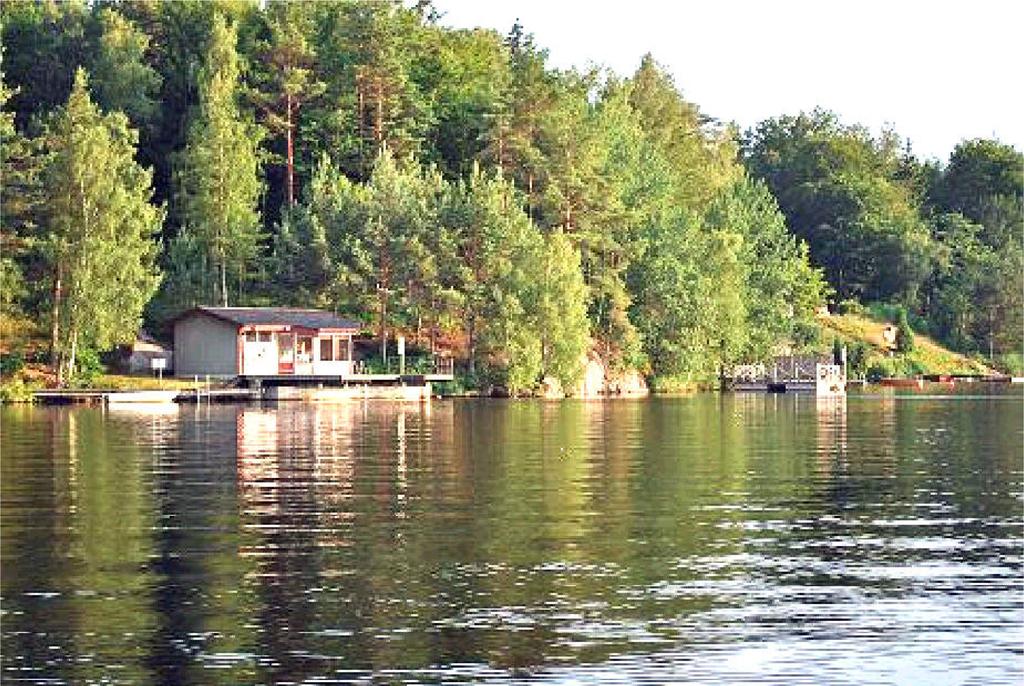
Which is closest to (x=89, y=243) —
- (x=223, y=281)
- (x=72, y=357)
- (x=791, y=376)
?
(x=72, y=357)

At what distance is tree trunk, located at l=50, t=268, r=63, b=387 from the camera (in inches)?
3907

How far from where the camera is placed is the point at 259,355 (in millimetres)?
107375

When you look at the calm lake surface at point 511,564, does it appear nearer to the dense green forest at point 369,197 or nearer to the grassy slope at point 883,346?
the dense green forest at point 369,197

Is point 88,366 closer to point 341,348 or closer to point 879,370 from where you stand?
point 341,348

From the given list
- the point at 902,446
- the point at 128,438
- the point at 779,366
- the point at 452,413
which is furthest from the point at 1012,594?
the point at 779,366

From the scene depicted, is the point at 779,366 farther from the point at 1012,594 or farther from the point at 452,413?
the point at 1012,594

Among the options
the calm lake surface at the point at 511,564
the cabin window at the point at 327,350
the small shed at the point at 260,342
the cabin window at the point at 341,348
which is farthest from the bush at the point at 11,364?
the calm lake surface at the point at 511,564

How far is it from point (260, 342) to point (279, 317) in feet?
6.44

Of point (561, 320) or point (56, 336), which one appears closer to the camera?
point (56, 336)

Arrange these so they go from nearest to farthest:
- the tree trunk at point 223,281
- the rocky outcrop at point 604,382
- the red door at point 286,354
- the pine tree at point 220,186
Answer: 1. the red door at point 286,354
2. the tree trunk at point 223,281
3. the pine tree at point 220,186
4. the rocky outcrop at point 604,382

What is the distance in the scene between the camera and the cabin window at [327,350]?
109438 mm

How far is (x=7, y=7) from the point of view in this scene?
129625 millimetres

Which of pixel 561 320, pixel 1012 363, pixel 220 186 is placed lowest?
pixel 1012 363

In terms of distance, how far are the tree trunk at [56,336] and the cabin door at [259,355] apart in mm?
10440
